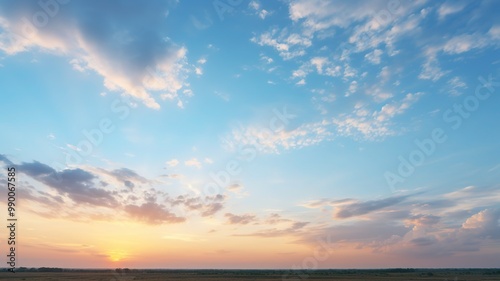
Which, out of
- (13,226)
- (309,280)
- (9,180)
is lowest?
(309,280)

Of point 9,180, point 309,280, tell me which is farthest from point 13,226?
point 309,280

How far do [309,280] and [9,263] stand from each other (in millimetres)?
55374

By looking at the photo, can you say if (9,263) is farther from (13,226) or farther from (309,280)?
(309,280)

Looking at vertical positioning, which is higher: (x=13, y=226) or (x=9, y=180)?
(x=9, y=180)

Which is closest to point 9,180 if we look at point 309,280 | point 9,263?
point 9,263

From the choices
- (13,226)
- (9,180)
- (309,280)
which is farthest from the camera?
(309,280)

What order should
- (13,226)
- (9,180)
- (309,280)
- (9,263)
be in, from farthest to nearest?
(309,280) → (9,263) → (13,226) → (9,180)

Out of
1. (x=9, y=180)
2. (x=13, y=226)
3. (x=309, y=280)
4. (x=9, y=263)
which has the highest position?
(x=9, y=180)

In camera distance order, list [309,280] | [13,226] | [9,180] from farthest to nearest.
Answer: [309,280] → [13,226] → [9,180]

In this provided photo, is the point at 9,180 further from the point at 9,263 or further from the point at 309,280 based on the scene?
the point at 309,280

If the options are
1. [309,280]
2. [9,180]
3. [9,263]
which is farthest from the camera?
[309,280]

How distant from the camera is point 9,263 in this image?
1574 inches

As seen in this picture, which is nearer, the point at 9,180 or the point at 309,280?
the point at 9,180

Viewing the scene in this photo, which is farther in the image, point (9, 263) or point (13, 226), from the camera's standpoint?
point (9, 263)
